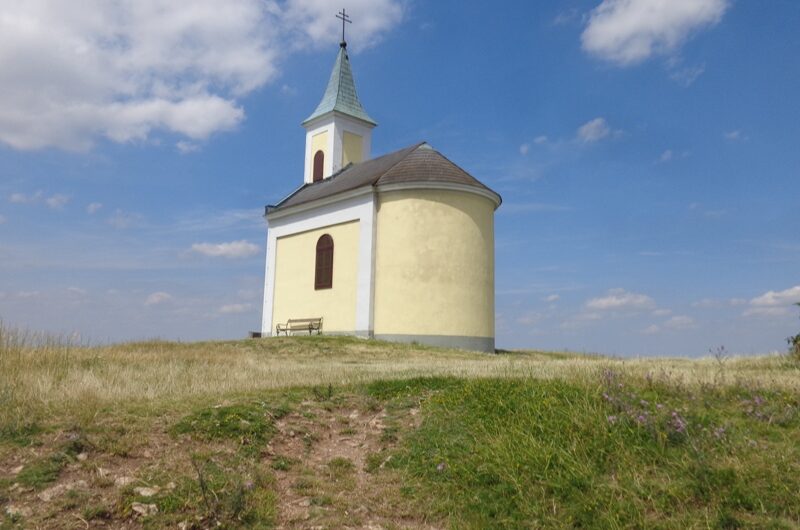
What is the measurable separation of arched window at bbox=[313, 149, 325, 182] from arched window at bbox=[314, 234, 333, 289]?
8746 millimetres

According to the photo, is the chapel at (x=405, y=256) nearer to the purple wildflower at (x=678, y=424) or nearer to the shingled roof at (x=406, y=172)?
the shingled roof at (x=406, y=172)

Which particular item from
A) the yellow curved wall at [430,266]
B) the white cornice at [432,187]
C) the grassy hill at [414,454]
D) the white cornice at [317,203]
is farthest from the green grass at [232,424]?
the white cornice at [317,203]

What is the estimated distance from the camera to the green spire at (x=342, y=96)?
116 ft

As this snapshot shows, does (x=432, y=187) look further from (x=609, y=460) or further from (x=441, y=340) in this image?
(x=609, y=460)

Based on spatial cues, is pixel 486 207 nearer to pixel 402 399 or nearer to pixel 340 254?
pixel 340 254

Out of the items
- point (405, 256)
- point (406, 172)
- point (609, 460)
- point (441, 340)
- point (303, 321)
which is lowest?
point (609, 460)

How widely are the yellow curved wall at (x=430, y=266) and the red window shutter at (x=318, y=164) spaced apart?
11.4 metres

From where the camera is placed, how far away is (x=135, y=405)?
750 cm

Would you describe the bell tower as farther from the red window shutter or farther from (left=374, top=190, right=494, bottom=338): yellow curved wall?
(left=374, top=190, right=494, bottom=338): yellow curved wall

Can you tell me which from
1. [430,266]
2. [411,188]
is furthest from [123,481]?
[411,188]

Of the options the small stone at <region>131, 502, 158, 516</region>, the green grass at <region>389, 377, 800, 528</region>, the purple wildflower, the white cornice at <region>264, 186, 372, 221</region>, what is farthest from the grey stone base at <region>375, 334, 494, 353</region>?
the small stone at <region>131, 502, 158, 516</region>

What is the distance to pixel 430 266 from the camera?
80.1 ft

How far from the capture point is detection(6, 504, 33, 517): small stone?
16.0 ft

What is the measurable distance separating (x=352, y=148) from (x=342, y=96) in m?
3.02
